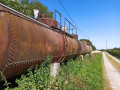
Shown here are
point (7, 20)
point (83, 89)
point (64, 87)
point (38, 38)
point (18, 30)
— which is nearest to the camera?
point (7, 20)

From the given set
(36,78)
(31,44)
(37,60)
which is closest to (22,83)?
(36,78)

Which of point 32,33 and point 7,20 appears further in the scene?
point 32,33

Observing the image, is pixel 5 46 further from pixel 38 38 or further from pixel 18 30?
pixel 38 38

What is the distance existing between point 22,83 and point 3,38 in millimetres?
1685

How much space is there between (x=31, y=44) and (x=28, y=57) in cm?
40

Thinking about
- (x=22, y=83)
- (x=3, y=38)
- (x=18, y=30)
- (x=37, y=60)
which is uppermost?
(x=18, y=30)

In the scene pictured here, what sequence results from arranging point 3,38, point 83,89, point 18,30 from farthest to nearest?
point 83,89
point 18,30
point 3,38

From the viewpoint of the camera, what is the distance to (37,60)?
14.0 feet

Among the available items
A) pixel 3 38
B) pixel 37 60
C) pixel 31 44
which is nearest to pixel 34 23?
pixel 31 44

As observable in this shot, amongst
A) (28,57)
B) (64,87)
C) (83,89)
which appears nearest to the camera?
(28,57)

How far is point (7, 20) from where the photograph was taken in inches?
118

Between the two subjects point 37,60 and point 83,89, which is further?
point 83,89

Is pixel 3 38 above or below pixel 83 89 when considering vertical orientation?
above

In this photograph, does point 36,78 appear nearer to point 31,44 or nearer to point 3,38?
point 31,44
